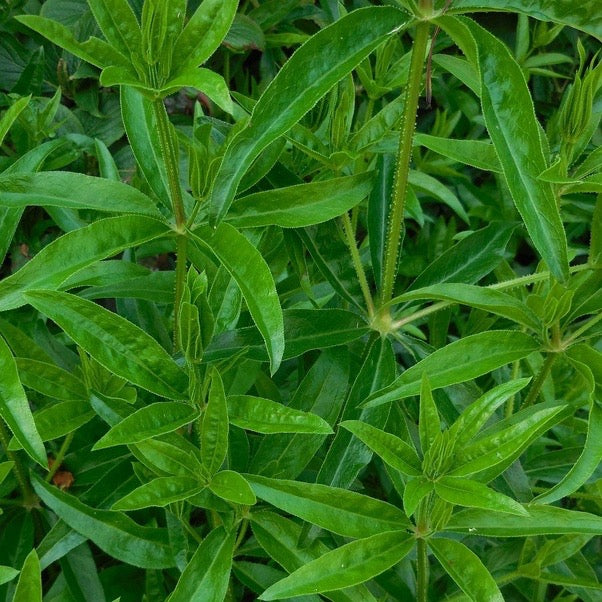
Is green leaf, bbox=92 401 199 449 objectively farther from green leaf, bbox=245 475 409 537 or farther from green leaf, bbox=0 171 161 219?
green leaf, bbox=0 171 161 219

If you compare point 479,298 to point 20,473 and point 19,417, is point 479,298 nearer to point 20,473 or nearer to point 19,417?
point 19,417

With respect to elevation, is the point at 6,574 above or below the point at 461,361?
below

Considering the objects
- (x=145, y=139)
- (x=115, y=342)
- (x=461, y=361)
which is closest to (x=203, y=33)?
(x=145, y=139)

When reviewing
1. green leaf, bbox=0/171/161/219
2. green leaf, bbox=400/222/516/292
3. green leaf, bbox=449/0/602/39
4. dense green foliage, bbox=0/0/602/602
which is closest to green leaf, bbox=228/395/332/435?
dense green foliage, bbox=0/0/602/602

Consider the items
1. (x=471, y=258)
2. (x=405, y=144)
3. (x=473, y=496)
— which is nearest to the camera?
(x=473, y=496)

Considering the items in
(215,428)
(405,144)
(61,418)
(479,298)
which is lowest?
(61,418)

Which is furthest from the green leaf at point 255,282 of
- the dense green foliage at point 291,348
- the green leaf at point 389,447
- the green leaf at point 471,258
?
the green leaf at point 471,258

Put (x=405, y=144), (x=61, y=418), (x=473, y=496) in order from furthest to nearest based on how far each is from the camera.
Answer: (x=61, y=418), (x=405, y=144), (x=473, y=496)

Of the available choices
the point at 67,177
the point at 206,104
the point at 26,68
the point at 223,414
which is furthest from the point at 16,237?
the point at 223,414
